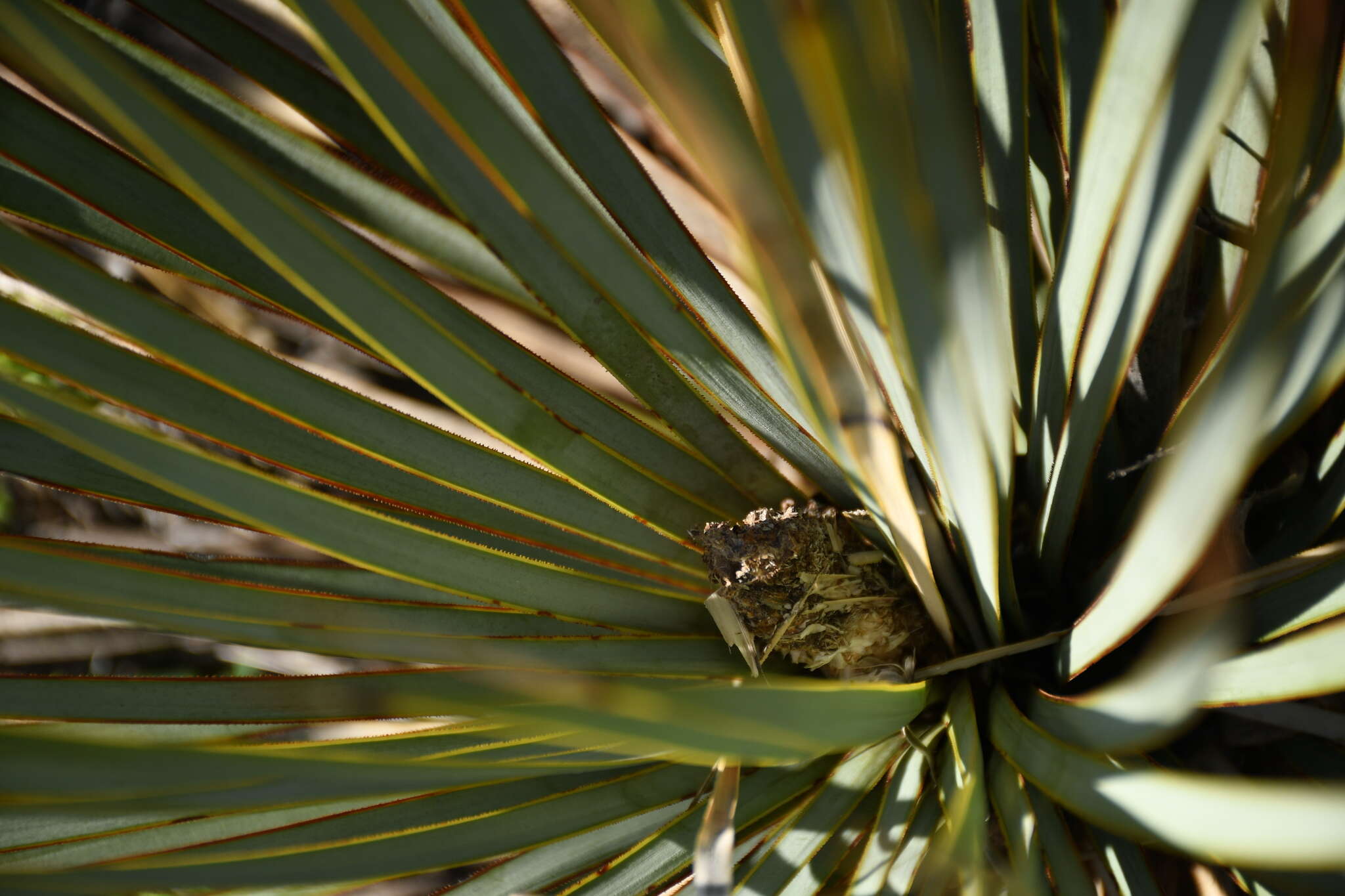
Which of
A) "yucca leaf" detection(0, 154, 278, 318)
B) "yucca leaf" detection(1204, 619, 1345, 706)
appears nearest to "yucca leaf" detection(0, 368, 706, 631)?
"yucca leaf" detection(0, 154, 278, 318)

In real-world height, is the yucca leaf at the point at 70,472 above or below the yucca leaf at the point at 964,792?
above

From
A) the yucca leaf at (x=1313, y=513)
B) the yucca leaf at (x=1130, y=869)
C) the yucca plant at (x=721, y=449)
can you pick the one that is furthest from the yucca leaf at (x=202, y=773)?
the yucca leaf at (x=1313, y=513)

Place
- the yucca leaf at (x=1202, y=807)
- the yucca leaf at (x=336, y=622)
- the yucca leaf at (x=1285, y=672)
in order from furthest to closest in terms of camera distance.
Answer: the yucca leaf at (x=336, y=622) < the yucca leaf at (x=1285, y=672) < the yucca leaf at (x=1202, y=807)

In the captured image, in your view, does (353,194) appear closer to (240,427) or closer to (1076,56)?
(240,427)

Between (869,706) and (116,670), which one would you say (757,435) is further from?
(116,670)

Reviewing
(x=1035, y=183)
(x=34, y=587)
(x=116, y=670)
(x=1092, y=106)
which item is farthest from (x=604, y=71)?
(x=116, y=670)

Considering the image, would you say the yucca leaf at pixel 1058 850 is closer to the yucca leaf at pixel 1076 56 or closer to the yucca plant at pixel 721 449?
the yucca plant at pixel 721 449

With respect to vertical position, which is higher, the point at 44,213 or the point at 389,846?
the point at 44,213
